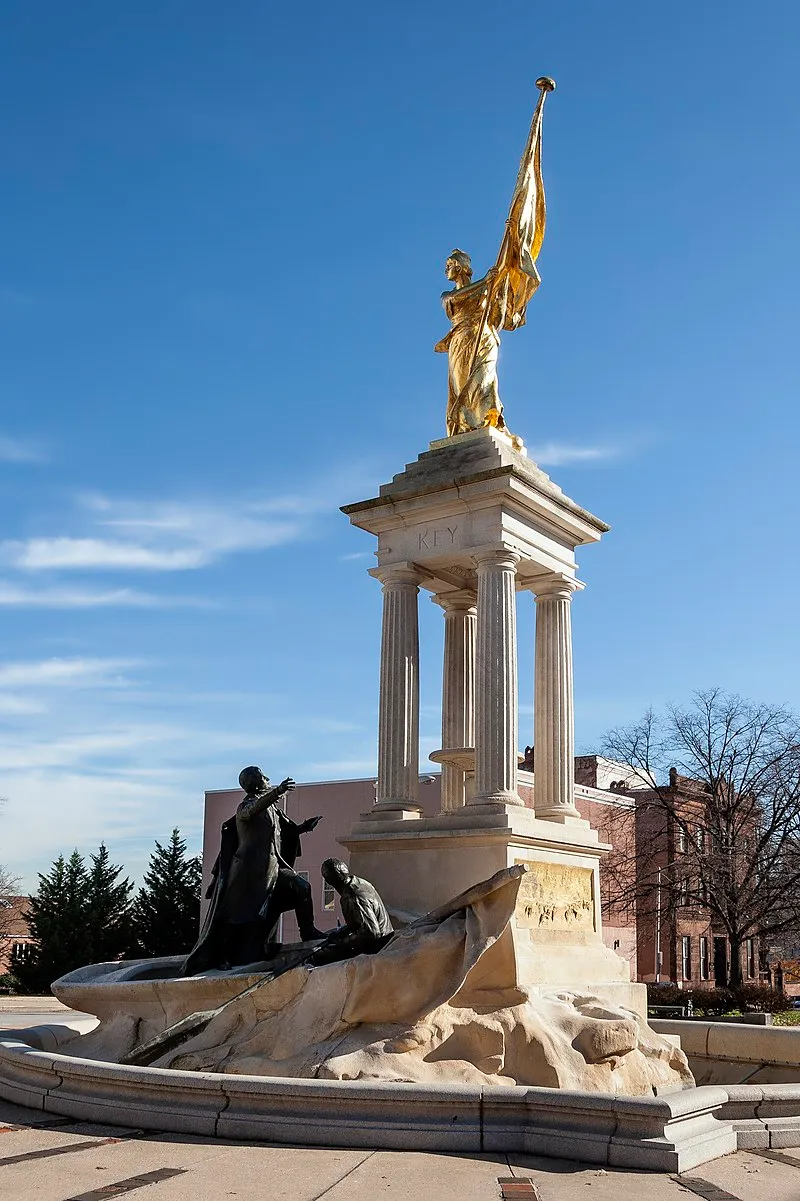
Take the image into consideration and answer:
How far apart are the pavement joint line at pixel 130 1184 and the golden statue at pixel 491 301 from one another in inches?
423

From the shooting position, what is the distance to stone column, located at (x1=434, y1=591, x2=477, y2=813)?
16.2 meters

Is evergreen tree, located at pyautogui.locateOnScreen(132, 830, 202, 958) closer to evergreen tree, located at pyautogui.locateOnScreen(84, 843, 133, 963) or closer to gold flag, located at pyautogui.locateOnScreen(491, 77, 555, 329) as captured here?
evergreen tree, located at pyautogui.locateOnScreen(84, 843, 133, 963)

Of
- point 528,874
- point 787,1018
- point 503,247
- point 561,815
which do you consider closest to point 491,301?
point 503,247

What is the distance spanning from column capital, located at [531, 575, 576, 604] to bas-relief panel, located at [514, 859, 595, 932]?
3.60 m

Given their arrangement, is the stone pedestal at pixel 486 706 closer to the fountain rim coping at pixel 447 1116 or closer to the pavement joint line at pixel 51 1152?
the fountain rim coping at pixel 447 1116

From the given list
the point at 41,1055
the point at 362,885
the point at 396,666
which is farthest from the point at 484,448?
the point at 41,1055

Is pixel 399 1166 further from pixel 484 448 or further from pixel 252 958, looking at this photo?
pixel 484 448

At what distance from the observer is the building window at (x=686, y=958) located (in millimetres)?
53213

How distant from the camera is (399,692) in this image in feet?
49.6

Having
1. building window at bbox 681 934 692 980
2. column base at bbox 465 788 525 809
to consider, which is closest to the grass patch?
column base at bbox 465 788 525 809

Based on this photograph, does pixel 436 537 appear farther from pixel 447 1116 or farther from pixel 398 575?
pixel 447 1116

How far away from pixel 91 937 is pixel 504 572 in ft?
102

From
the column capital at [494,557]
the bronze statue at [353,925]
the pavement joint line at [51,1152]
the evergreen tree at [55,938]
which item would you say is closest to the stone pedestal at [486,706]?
the column capital at [494,557]

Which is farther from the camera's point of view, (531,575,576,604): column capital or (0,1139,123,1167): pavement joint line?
(531,575,576,604): column capital
